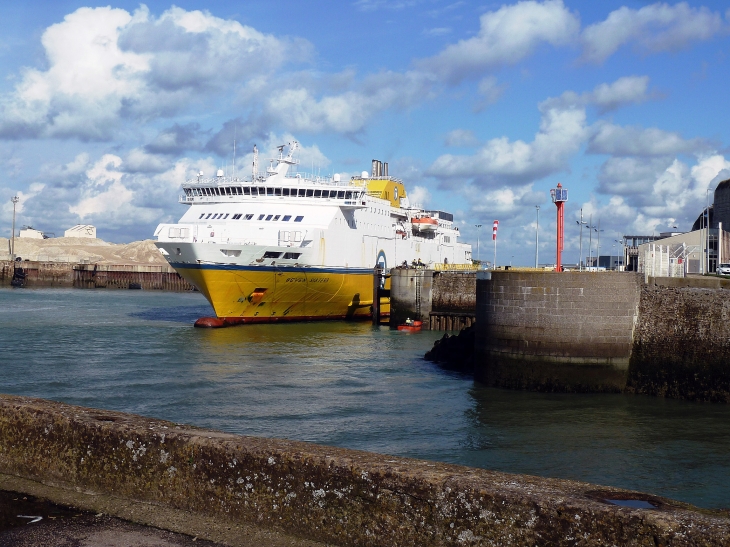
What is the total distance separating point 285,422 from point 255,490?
11.7 meters

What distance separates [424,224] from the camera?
187 ft

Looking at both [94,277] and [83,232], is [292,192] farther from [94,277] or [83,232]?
[83,232]

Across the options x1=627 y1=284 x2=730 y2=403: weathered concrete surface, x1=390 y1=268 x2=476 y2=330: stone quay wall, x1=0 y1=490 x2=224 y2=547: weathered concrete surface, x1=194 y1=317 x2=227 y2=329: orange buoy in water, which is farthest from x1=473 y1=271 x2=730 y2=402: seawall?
x1=194 y1=317 x2=227 y2=329: orange buoy in water

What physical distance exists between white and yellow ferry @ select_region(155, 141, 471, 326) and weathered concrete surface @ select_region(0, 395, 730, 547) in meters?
30.8

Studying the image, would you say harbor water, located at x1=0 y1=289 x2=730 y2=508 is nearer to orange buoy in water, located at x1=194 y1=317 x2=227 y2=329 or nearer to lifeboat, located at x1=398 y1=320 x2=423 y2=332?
orange buoy in water, located at x1=194 y1=317 x2=227 y2=329

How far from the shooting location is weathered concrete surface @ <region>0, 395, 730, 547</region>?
4.58 meters

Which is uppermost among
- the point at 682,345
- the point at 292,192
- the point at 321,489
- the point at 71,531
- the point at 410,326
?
the point at 292,192

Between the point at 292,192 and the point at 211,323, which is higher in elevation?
the point at 292,192

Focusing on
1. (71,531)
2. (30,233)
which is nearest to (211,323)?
(71,531)

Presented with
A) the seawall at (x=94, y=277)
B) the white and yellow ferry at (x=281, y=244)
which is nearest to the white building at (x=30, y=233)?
the seawall at (x=94, y=277)

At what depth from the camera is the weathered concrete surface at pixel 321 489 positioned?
15.0 ft

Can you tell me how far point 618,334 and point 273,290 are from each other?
22.8 m

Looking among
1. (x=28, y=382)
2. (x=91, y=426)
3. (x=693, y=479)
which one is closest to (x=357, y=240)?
(x=28, y=382)

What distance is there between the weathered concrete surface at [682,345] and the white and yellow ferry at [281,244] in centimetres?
2192
